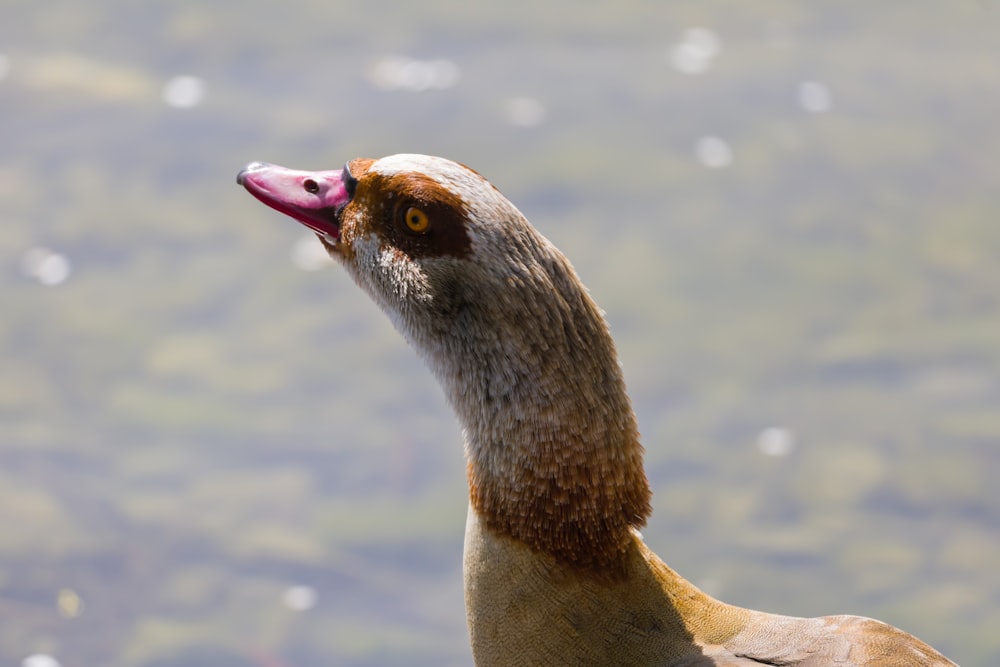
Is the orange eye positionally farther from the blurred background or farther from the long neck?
the blurred background

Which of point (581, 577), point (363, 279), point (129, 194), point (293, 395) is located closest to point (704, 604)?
point (581, 577)

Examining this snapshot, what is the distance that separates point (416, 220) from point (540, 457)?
0.60 m

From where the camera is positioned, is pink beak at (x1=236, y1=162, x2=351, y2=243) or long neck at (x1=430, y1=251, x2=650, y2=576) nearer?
long neck at (x1=430, y1=251, x2=650, y2=576)

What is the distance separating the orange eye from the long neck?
19 centimetres

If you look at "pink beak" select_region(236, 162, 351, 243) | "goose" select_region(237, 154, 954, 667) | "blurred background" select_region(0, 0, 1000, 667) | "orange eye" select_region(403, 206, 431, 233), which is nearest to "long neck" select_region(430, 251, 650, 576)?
"goose" select_region(237, 154, 954, 667)

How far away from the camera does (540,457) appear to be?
3176mm

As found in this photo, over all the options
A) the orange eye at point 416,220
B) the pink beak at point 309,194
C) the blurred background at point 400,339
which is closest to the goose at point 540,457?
the orange eye at point 416,220

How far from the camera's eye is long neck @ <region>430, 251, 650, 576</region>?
3135 millimetres

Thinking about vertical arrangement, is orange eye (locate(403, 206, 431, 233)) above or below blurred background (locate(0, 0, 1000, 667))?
below

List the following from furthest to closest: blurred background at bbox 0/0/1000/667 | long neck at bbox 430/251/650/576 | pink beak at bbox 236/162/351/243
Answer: blurred background at bbox 0/0/1000/667
pink beak at bbox 236/162/351/243
long neck at bbox 430/251/650/576

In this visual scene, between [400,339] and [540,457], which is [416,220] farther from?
[400,339]

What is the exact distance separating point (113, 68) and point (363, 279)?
4578mm

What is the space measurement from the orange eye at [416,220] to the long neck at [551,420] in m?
0.19

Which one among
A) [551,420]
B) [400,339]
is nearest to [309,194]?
[551,420]
